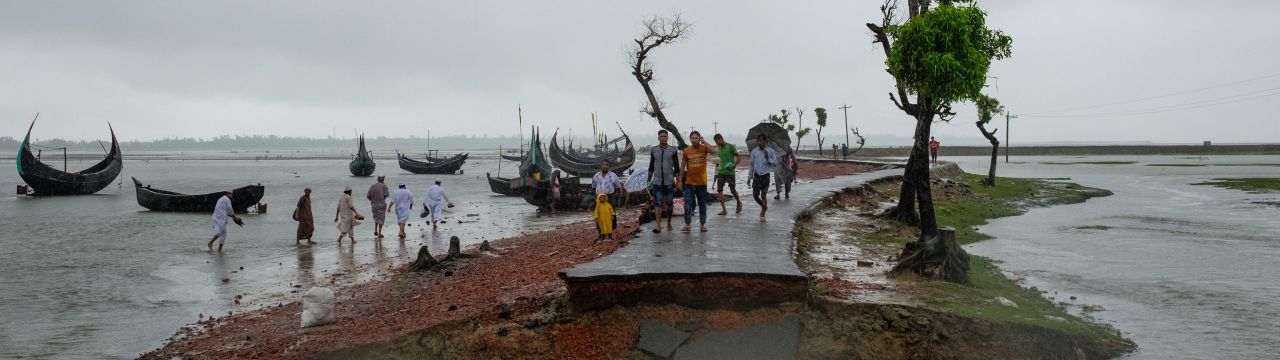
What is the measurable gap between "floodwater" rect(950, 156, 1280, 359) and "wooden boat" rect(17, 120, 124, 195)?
42.8 meters

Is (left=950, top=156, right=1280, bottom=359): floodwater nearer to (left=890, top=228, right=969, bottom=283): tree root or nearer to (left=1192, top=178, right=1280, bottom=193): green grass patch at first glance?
(left=890, top=228, right=969, bottom=283): tree root

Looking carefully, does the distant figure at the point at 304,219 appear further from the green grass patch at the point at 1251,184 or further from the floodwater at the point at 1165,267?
the green grass patch at the point at 1251,184

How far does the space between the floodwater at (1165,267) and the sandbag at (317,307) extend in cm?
826

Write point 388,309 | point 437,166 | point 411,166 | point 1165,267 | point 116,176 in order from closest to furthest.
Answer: point 388,309, point 1165,267, point 116,176, point 437,166, point 411,166

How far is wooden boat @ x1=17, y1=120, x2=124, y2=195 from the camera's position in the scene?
40000 mm

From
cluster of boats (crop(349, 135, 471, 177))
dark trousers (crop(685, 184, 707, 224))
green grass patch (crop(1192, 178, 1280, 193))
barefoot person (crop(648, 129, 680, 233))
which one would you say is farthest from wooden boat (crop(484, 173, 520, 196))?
cluster of boats (crop(349, 135, 471, 177))

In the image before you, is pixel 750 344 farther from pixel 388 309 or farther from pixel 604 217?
pixel 604 217

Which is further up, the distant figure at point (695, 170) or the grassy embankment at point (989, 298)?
the distant figure at point (695, 170)

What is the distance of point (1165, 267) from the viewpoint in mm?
13055

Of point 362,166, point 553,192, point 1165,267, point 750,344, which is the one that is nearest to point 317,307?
point 750,344

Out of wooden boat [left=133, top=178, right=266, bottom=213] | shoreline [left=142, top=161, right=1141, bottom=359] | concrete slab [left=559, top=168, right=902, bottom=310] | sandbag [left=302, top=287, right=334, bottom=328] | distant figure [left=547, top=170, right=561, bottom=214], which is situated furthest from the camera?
wooden boat [left=133, top=178, right=266, bottom=213]

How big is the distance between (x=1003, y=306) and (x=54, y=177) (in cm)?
4623

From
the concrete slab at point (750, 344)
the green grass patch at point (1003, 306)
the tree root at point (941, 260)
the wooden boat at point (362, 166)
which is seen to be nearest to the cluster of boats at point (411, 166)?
the wooden boat at point (362, 166)

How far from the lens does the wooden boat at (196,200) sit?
91.8 feet
